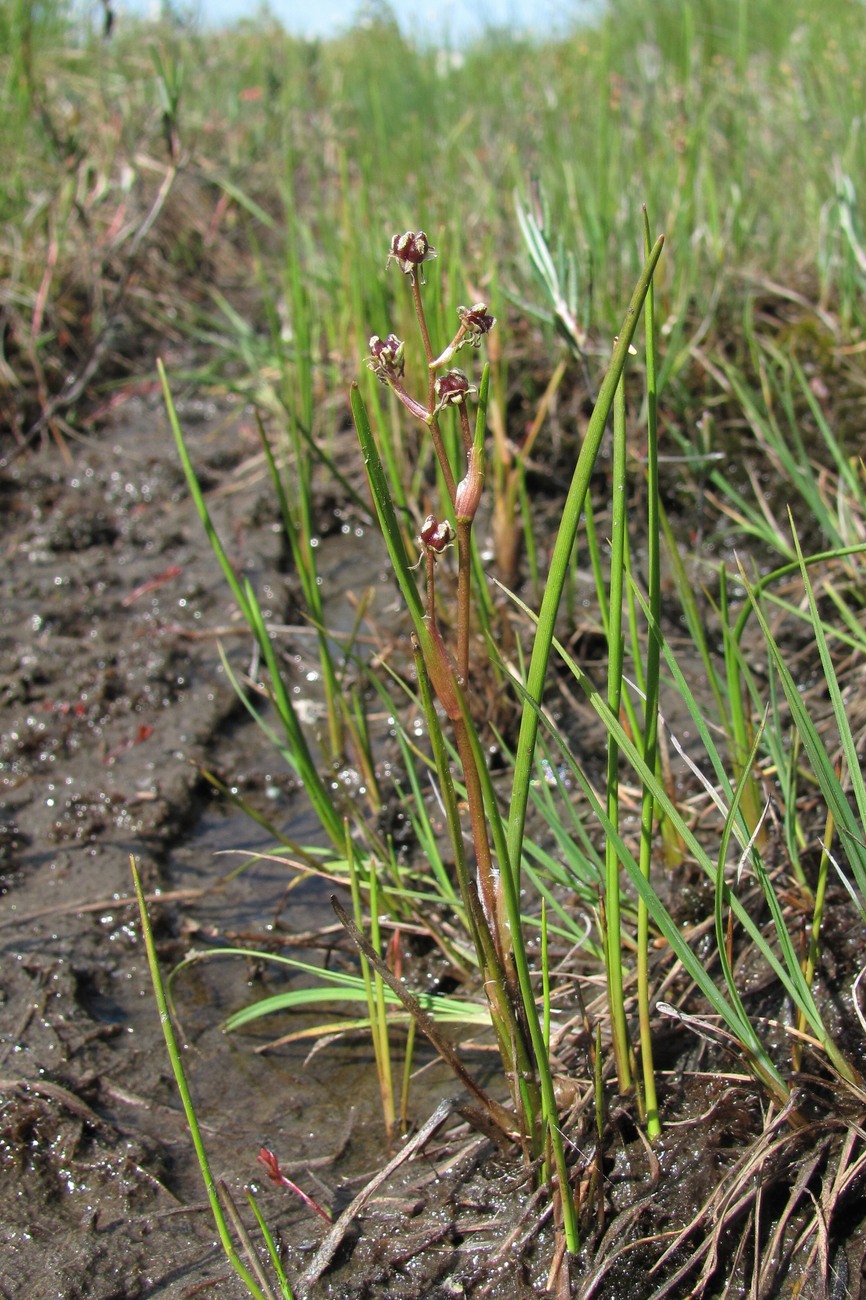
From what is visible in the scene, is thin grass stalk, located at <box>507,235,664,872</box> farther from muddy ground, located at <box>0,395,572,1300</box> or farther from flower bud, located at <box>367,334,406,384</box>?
muddy ground, located at <box>0,395,572,1300</box>

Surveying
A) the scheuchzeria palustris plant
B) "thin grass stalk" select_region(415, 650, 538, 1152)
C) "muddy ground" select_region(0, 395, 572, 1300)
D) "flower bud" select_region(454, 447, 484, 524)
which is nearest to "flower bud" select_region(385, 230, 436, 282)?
the scheuchzeria palustris plant

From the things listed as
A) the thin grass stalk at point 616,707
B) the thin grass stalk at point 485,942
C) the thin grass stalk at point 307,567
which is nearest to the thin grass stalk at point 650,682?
the thin grass stalk at point 616,707

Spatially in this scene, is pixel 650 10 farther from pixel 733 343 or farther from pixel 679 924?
pixel 679 924

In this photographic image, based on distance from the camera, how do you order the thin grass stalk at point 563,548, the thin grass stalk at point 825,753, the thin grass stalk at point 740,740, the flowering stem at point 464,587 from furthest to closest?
the thin grass stalk at point 740,740 → the thin grass stalk at point 825,753 → the flowering stem at point 464,587 → the thin grass stalk at point 563,548

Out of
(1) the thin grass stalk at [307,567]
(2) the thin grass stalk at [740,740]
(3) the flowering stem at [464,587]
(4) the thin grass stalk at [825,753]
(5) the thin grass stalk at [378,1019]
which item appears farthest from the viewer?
(1) the thin grass stalk at [307,567]

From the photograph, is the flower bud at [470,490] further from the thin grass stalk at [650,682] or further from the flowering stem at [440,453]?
the thin grass stalk at [650,682]

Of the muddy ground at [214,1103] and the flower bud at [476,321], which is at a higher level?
the flower bud at [476,321]

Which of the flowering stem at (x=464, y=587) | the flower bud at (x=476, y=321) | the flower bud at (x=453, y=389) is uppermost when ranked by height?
the flower bud at (x=476, y=321)
